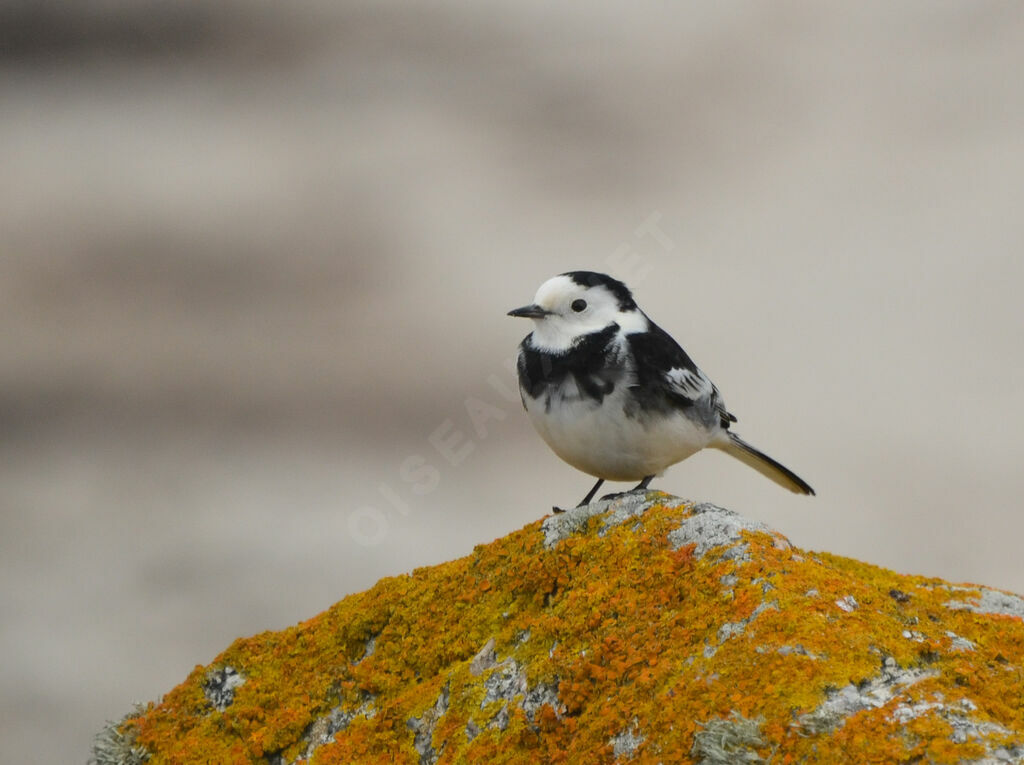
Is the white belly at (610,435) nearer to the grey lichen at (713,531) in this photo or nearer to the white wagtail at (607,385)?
the white wagtail at (607,385)

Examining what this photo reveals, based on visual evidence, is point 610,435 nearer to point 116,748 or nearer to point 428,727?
point 428,727

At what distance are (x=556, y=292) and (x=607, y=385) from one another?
0.70 metres

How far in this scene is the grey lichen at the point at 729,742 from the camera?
3.07 meters

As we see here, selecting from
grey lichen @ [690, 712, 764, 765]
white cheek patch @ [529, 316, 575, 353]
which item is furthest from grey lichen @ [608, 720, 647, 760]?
white cheek patch @ [529, 316, 575, 353]

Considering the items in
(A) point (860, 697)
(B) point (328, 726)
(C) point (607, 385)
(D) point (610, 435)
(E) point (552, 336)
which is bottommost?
(A) point (860, 697)

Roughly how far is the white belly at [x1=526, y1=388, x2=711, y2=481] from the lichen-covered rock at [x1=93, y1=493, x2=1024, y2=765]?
0.76 meters

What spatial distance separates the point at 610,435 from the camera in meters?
5.51

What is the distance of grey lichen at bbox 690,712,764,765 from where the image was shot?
3.07 metres

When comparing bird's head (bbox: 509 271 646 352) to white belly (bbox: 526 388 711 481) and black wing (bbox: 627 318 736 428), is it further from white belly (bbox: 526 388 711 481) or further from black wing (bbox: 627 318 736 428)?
white belly (bbox: 526 388 711 481)

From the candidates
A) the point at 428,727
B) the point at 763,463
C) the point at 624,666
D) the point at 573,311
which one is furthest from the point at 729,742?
the point at 763,463

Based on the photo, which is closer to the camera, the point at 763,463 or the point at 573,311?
the point at 573,311

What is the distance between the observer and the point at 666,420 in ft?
18.4

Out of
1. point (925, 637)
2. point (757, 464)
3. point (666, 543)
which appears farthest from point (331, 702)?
point (757, 464)

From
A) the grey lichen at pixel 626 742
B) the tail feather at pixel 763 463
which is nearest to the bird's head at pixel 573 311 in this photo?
the tail feather at pixel 763 463
